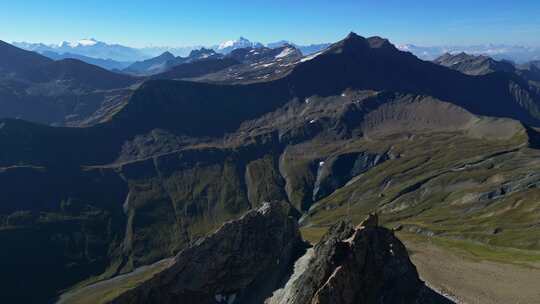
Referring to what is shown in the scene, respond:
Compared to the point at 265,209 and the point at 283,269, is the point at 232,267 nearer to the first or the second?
the point at 283,269

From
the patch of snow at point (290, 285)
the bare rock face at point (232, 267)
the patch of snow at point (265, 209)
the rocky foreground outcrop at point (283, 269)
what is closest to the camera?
the rocky foreground outcrop at point (283, 269)

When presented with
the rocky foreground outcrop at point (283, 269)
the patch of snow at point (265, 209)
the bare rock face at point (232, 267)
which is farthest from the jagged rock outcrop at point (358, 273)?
the patch of snow at point (265, 209)

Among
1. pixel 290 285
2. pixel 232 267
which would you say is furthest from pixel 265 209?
pixel 290 285

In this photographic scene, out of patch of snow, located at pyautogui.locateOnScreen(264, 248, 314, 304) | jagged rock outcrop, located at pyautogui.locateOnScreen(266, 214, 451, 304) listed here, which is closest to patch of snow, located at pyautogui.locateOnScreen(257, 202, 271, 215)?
patch of snow, located at pyautogui.locateOnScreen(264, 248, 314, 304)

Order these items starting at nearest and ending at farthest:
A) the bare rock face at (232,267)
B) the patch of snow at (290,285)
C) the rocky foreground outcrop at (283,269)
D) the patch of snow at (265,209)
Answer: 1. the rocky foreground outcrop at (283,269)
2. the patch of snow at (290,285)
3. the bare rock face at (232,267)
4. the patch of snow at (265,209)

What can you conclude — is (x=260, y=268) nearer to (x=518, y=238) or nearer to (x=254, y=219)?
(x=254, y=219)

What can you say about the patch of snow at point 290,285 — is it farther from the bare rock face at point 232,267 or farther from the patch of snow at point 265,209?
the patch of snow at point 265,209

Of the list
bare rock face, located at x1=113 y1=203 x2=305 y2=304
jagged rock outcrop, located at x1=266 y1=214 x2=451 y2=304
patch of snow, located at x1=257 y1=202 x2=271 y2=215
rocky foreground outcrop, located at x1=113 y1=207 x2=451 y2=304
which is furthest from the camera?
patch of snow, located at x1=257 y1=202 x2=271 y2=215

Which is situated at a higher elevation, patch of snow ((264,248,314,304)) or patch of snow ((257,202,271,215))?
patch of snow ((257,202,271,215))

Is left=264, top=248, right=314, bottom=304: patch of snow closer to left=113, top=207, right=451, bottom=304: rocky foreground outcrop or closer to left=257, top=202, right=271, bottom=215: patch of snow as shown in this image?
left=113, top=207, right=451, bottom=304: rocky foreground outcrop
